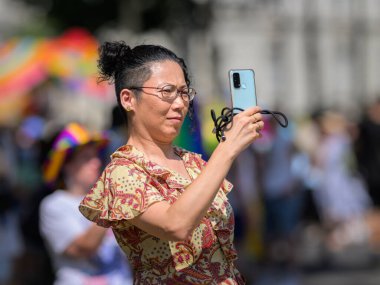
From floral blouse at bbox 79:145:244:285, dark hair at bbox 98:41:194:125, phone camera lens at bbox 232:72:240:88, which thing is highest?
dark hair at bbox 98:41:194:125

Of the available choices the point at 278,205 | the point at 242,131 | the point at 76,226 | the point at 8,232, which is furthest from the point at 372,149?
the point at 242,131

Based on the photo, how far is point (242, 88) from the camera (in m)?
3.18

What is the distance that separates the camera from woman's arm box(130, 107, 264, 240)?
2.97 m

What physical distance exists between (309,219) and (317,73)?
958 inches

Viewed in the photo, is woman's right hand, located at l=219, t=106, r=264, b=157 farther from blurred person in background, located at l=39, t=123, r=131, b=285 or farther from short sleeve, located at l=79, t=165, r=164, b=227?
blurred person in background, located at l=39, t=123, r=131, b=285

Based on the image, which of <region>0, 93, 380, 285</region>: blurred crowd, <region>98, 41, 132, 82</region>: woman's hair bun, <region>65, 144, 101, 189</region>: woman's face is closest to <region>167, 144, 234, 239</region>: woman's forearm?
<region>98, 41, 132, 82</region>: woman's hair bun

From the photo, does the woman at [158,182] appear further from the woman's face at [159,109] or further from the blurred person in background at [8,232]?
the blurred person in background at [8,232]

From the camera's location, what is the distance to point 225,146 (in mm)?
3033

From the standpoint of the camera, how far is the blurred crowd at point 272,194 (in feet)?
25.9

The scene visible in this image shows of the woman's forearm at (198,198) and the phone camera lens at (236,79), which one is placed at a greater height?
the phone camera lens at (236,79)

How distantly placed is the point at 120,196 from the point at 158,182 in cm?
15

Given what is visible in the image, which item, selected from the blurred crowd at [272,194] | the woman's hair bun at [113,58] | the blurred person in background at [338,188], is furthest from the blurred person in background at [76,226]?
the blurred person in background at [338,188]

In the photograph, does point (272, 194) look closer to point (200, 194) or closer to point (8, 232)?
point (8, 232)

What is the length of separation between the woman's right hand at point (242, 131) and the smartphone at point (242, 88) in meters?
0.08
